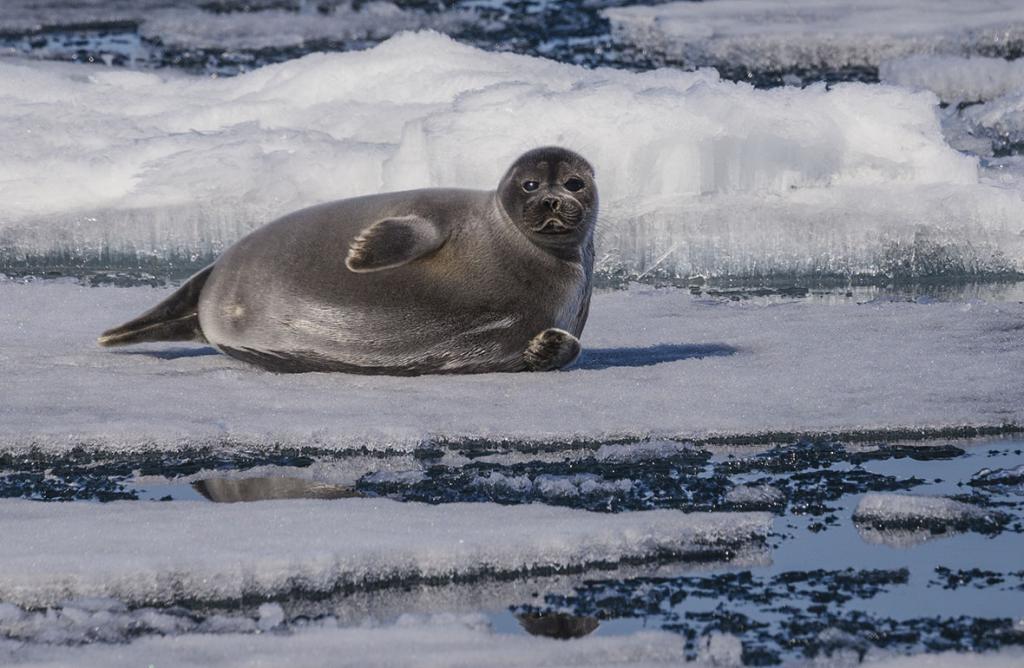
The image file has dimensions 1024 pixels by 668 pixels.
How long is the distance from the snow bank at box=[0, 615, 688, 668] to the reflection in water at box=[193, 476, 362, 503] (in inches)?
32.6

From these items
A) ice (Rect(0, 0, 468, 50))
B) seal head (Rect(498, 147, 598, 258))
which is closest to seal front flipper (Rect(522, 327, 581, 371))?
seal head (Rect(498, 147, 598, 258))

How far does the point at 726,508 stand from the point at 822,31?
27.1 ft

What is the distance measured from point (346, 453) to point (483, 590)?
3.21 ft

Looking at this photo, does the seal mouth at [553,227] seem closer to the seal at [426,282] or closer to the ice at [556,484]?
the seal at [426,282]

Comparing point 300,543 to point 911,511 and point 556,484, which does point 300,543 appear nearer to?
point 556,484

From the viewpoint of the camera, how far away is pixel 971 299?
6.20 metres

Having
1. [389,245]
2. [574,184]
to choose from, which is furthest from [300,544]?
[574,184]

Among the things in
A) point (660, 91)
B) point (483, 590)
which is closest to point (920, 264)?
point (660, 91)

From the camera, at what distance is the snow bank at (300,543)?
2.91 metres

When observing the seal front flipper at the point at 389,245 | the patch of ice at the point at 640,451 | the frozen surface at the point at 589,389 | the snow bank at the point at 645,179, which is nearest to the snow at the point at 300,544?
the patch of ice at the point at 640,451

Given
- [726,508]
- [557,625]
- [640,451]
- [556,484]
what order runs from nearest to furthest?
1. [557,625]
2. [726,508]
3. [556,484]
4. [640,451]

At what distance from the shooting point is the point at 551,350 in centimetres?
457

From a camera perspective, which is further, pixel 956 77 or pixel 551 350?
pixel 956 77

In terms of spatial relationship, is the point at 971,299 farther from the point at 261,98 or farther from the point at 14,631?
the point at 14,631
